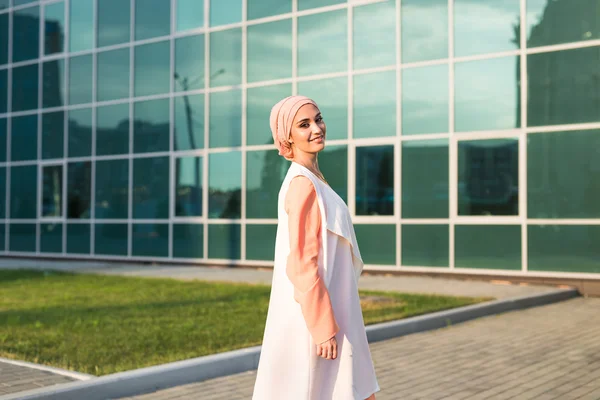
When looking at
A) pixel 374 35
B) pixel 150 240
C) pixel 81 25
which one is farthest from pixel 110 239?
pixel 374 35

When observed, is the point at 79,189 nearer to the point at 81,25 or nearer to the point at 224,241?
the point at 81,25

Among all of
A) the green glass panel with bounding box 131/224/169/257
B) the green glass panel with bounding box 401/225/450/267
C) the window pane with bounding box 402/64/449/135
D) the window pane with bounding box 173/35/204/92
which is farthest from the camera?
the green glass panel with bounding box 131/224/169/257

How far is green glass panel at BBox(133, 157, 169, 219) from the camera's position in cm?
2014

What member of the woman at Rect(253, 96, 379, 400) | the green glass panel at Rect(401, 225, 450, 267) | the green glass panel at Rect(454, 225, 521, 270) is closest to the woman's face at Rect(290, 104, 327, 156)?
the woman at Rect(253, 96, 379, 400)

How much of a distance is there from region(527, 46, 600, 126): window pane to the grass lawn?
448 cm

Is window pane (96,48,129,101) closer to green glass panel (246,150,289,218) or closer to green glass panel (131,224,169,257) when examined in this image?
green glass panel (131,224,169,257)

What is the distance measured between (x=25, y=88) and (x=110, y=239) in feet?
18.5

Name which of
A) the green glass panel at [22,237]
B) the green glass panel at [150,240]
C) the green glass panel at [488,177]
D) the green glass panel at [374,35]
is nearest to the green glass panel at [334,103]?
the green glass panel at [374,35]

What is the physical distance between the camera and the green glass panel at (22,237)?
22906 mm

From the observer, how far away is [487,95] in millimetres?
15328

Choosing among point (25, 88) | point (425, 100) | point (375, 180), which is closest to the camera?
point (425, 100)

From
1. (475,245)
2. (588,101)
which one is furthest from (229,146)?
(588,101)

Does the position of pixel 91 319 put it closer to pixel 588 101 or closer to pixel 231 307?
pixel 231 307

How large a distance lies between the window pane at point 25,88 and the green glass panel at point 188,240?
6515 mm
